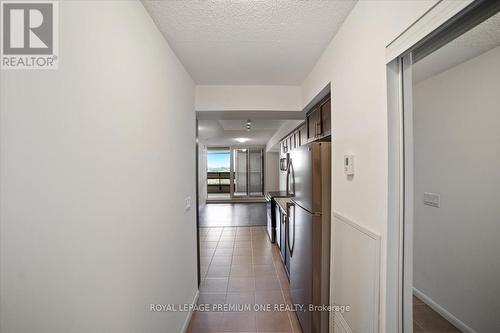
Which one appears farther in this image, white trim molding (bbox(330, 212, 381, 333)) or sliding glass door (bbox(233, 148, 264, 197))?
sliding glass door (bbox(233, 148, 264, 197))

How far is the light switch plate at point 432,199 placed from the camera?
1.05 metres

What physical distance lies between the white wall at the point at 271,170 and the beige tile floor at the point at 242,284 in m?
4.58

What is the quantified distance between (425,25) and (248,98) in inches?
74.3

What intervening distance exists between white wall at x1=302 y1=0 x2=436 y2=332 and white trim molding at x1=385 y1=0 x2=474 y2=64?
0.03 metres

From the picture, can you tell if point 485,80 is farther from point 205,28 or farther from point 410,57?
point 205,28

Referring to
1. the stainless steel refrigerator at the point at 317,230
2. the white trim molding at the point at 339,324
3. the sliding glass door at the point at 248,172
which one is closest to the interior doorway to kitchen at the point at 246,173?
the sliding glass door at the point at 248,172

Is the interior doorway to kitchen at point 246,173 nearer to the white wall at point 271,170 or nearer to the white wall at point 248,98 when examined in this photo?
the white wall at point 271,170

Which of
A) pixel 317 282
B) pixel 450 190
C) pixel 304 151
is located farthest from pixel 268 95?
pixel 317 282

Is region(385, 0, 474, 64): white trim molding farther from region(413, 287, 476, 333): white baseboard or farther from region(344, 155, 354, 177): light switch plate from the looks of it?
region(413, 287, 476, 333): white baseboard

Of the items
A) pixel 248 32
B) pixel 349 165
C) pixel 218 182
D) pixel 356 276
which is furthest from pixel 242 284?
pixel 218 182

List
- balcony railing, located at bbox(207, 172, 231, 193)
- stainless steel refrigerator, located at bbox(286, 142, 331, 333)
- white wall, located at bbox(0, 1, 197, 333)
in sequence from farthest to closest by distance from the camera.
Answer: balcony railing, located at bbox(207, 172, 231, 193)
stainless steel refrigerator, located at bbox(286, 142, 331, 333)
white wall, located at bbox(0, 1, 197, 333)

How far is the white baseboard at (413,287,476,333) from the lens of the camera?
3.16ft

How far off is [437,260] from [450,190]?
423 mm

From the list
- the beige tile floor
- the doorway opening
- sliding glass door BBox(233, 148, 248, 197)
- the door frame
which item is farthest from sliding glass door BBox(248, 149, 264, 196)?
the door frame
